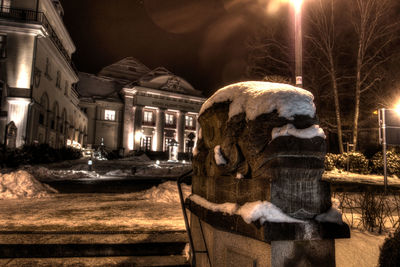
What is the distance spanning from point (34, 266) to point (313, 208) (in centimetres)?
381

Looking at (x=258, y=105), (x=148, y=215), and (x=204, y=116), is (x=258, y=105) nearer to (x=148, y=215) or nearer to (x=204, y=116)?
(x=204, y=116)

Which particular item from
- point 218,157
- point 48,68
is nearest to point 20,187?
point 218,157

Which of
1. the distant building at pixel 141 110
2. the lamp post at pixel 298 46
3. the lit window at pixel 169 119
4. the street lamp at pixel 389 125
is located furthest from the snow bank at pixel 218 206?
the lit window at pixel 169 119

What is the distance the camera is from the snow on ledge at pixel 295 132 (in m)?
2.47

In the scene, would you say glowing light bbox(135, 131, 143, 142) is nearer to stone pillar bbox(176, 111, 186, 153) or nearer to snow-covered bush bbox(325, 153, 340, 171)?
stone pillar bbox(176, 111, 186, 153)

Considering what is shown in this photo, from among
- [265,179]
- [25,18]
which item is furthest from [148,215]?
[25,18]

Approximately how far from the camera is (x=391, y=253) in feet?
8.47

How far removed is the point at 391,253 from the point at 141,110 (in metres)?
43.0

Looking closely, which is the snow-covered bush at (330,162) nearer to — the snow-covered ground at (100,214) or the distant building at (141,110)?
the snow-covered ground at (100,214)

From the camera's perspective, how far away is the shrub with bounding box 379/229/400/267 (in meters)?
2.53

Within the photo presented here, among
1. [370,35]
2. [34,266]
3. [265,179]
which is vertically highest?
[370,35]

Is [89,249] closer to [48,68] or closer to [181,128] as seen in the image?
[48,68]

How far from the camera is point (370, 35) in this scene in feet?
59.0

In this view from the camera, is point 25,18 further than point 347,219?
Yes
